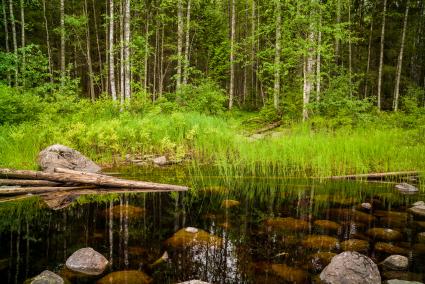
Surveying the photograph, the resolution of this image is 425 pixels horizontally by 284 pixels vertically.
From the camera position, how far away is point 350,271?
12.7 ft

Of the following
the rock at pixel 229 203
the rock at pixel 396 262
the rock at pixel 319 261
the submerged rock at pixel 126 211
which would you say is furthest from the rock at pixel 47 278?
the rock at pixel 396 262

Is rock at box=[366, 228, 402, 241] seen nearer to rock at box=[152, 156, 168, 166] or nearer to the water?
the water

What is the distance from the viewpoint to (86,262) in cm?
413

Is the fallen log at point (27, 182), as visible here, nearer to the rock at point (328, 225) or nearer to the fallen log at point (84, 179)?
the fallen log at point (84, 179)

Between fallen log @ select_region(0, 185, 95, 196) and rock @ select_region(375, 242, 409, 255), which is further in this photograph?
fallen log @ select_region(0, 185, 95, 196)

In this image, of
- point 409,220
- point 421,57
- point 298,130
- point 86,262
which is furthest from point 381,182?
point 421,57

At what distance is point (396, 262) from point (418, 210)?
256cm

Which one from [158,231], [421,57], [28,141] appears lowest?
[158,231]

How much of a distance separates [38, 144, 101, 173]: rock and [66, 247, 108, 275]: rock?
14.3 ft

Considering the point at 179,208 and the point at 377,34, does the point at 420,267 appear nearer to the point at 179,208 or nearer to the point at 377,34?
the point at 179,208

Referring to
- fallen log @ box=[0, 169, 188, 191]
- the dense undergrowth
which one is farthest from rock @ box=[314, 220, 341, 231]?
the dense undergrowth

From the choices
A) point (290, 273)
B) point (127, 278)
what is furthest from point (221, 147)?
point (127, 278)

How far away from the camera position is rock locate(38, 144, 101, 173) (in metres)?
8.28

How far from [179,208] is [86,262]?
2.47 metres
